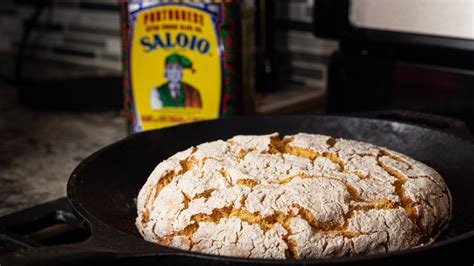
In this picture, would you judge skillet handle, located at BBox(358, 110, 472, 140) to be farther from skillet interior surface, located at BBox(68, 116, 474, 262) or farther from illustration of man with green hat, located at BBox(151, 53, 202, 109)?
illustration of man with green hat, located at BBox(151, 53, 202, 109)

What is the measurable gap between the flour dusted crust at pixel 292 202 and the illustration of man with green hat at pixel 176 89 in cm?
36

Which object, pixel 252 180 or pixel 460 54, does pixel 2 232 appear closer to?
pixel 252 180

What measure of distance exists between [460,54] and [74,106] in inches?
34.7

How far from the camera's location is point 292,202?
0.64 m

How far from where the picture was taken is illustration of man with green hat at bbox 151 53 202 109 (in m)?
1.12

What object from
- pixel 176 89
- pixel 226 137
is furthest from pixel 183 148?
pixel 176 89

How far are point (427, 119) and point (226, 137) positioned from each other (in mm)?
259

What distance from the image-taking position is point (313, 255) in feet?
2.00

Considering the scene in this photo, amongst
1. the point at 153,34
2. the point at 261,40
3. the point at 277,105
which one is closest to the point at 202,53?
the point at 153,34

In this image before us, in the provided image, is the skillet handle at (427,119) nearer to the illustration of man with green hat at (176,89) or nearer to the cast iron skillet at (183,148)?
the cast iron skillet at (183,148)

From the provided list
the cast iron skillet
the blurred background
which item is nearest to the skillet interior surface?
the cast iron skillet

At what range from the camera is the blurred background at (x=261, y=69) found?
Result: 0.97 metres

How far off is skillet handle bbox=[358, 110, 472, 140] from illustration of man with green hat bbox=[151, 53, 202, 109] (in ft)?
1.05

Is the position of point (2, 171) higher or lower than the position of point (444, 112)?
lower
